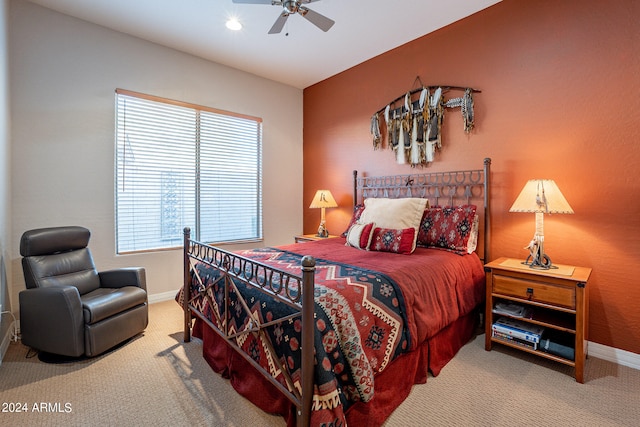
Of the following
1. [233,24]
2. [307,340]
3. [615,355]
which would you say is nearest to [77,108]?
[233,24]

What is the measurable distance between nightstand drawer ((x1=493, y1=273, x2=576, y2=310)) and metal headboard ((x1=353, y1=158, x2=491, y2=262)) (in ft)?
1.87

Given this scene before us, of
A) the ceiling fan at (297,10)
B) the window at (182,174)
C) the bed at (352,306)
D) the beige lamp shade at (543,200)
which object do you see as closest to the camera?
the bed at (352,306)

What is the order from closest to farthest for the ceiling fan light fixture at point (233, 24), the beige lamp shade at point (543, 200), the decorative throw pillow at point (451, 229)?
the beige lamp shade at point (543, 200), the decorative throw pillow at point (451, 229), the ceiling fan light fixture at point (233, 24)

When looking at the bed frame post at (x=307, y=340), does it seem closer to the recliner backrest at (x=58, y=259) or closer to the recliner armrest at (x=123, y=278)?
the recliner armrest at (x=123, y=278)

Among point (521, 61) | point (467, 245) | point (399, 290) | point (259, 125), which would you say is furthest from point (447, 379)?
point (259, 125)

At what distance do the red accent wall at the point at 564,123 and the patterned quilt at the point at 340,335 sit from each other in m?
1.75

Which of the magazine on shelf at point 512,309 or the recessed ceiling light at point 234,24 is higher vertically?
the recessed ceiling light at point 234,24

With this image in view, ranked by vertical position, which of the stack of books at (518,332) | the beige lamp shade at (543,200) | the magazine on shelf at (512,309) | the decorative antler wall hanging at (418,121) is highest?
the decorative antler wall hanging at (418,121)

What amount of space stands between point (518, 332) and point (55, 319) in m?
3.47

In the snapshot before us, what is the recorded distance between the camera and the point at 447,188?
10.8ft

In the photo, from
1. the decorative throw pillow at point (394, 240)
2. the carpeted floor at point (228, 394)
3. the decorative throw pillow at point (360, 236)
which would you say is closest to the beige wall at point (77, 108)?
the carpeted floor at point (228, 394)

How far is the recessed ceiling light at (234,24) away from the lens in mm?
3086

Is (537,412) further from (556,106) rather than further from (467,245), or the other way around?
(556,106)

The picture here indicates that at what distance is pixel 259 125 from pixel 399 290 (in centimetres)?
351
